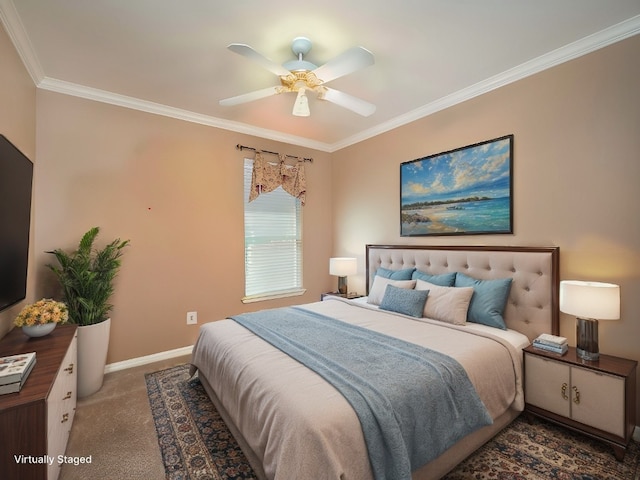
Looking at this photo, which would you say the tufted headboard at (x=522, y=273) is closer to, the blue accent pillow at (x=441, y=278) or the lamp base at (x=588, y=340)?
the blue accent pillow at (x=441, y=278)

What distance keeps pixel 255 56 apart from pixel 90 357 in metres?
2.76

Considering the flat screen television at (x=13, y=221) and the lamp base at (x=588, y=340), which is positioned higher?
the flat screen television at (x=13, y=221)

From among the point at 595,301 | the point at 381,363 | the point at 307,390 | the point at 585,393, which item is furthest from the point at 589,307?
the point at 307,390

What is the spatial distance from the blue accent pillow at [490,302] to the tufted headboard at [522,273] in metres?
0.11

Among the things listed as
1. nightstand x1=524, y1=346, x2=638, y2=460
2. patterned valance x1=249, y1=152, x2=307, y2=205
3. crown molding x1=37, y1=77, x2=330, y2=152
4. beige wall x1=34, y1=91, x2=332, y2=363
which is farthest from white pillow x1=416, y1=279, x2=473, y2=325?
crown molding x1=37, y1=77, x2=330, y2=152

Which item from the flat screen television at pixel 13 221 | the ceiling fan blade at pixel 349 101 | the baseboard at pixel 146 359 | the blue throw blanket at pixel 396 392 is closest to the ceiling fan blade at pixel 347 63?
the ceiling fan blade at pixel 349 101

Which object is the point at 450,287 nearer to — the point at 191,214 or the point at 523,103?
the point at 523,103

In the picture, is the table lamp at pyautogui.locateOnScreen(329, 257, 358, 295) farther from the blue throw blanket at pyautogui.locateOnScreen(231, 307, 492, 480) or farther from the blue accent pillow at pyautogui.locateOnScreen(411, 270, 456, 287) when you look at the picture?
the blue throw blanket at pyautogui.locateOnScreen(231, 307, 492, 480)

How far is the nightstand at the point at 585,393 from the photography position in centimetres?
179

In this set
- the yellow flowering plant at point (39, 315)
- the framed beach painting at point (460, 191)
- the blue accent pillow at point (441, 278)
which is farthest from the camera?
the blue accent pillow at point (441, 278)

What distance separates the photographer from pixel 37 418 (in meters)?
1.24

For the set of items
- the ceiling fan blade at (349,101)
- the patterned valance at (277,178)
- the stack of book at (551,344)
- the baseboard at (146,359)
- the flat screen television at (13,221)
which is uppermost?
the ceiling fan blade at (349,101)

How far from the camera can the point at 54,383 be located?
1450 millimetres

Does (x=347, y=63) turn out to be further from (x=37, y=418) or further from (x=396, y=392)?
(x=37, y=418)
